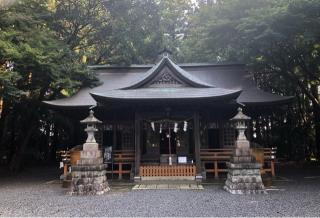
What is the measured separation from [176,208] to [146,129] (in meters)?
7.81

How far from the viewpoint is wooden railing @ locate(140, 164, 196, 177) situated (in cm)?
1356

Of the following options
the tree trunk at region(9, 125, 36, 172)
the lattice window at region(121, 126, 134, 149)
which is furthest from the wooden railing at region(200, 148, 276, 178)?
the tree trunk at region(9, 125, 36, 172)


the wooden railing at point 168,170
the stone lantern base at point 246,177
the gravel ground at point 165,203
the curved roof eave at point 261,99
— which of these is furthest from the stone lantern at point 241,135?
the curved roof eave at point 261,99

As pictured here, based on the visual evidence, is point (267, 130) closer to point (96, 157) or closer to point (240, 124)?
point (240, 124)

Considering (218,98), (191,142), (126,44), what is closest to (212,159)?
(191,142)

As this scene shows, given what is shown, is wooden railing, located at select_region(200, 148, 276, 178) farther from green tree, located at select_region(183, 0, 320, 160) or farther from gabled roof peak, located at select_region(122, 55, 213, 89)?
green tree, located at select_region(183, 0, 320, 160)

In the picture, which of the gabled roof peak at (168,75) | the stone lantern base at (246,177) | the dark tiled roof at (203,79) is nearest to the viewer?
the stone lantern base at (246,177)

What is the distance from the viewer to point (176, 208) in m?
8.33

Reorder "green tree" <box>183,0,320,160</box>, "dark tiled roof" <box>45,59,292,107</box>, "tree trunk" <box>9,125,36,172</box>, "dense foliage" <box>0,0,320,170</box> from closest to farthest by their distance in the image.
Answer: "green tree" <box>183,0,320,160</box>, "dense foliage" <box>0,0,320,170</box>, "dark tiled roof" <box>45,59,292,107</box>, "tree trunk" <box>9,125,36,172</box>

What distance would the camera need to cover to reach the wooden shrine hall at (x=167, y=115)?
1358 cm

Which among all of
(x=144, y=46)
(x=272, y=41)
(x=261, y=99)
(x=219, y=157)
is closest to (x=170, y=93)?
(x=219, y=157)

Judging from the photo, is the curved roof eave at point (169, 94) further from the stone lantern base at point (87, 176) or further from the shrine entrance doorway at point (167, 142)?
the stone lantern base at point (87, 176)

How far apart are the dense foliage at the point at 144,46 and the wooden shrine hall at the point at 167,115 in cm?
241

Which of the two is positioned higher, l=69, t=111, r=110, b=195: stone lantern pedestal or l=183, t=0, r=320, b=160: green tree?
l=183, t=0, r=320, b=160: green tree
